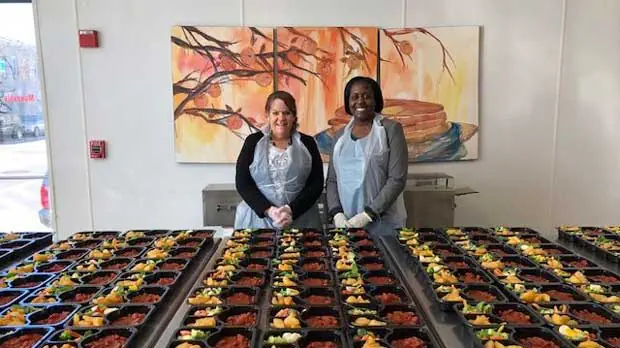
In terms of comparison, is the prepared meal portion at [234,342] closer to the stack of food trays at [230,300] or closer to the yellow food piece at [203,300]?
the stack of food trays at [230,300]

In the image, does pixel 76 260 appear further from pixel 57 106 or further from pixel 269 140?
pixel 57 106

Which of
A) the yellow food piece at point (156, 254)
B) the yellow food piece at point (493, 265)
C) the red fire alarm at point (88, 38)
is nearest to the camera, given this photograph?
the yellow food piece at point (493, 265)

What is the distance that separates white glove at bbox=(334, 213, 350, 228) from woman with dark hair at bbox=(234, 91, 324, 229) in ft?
0.45

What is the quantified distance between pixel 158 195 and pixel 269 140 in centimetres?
142

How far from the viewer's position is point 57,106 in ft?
11.1

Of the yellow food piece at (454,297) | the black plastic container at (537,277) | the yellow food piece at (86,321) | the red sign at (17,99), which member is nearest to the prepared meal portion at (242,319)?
the yellow food piece at (86,321)

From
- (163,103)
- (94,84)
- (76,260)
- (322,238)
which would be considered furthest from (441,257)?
(94,84)

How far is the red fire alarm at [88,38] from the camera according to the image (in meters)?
3.30

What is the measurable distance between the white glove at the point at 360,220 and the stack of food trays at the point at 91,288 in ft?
2.19

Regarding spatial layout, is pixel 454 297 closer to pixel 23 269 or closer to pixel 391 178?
pixel 391 178

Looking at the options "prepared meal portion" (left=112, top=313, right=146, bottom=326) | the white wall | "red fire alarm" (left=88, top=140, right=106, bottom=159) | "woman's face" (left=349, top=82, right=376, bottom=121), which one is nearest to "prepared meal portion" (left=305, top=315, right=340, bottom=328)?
"prepared meal portion" (left=112, top=313, right=146, bottom=326)

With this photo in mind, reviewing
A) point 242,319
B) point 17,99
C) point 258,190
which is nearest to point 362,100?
point 258,190

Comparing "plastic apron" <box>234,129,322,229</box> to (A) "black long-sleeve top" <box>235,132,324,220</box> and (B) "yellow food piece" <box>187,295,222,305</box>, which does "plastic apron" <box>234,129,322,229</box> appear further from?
(B) "yellow food piece" <box>187,295,222,305</box>

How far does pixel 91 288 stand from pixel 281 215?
93cm
